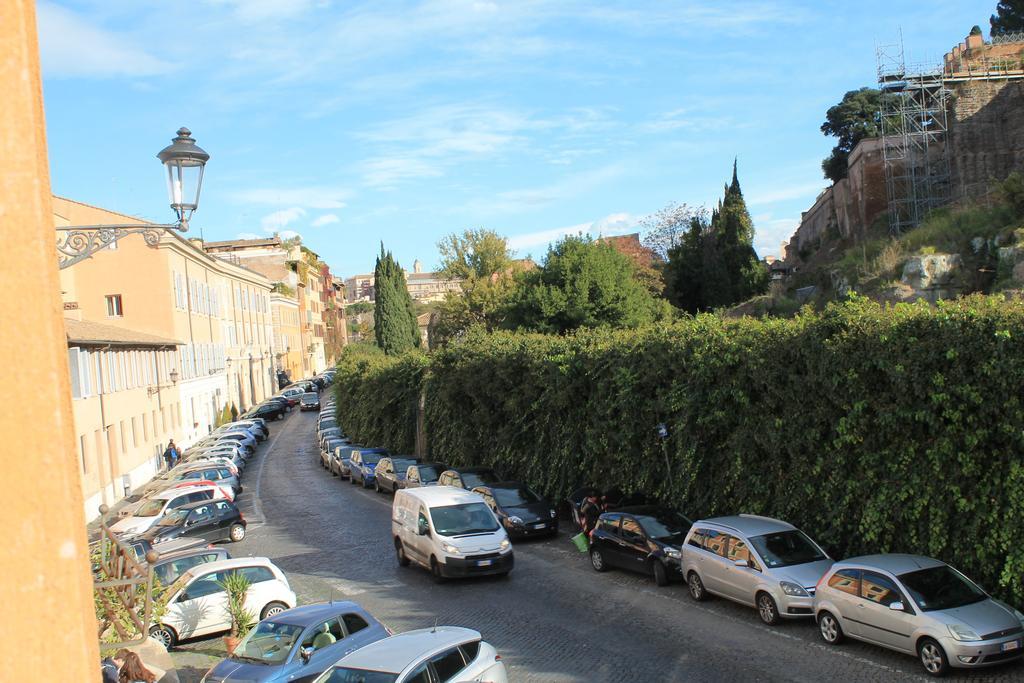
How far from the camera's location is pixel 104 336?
35.8 m

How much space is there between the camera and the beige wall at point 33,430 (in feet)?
9.92

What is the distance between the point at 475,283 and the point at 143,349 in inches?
954

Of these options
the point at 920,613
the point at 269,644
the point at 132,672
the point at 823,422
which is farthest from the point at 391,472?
the point at 920,613

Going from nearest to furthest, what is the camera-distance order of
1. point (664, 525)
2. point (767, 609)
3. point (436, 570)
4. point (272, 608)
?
1. point (767, 609)
2. point (272, 608)
3. point (664, 525)
4. point (436, 570)

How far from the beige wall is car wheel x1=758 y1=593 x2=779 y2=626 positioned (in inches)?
508

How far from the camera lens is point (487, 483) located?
25359 millimetres

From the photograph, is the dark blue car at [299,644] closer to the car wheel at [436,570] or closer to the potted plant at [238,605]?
the potted plant at [238,605]

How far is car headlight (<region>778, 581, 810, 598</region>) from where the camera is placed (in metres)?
13.9

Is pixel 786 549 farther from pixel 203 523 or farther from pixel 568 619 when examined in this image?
pixel 203 523

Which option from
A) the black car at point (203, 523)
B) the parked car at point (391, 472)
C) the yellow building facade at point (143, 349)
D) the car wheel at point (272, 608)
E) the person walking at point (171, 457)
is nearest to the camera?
the car wheel at point (272, 608)

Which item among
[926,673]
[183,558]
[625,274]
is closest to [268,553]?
[183,558]

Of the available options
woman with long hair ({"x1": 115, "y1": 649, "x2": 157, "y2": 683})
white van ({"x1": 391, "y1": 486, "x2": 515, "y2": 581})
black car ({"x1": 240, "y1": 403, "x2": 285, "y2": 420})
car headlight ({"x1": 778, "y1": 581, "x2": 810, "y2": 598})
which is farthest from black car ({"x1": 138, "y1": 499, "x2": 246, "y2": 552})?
black car ({"x1": 240, "y1": 403, "x2": 285, "y2": 420})

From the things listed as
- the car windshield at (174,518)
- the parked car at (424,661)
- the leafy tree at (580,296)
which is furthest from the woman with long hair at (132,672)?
the leafy tree at (580,296)

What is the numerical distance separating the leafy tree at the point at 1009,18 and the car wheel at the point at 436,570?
6747 centimetres
